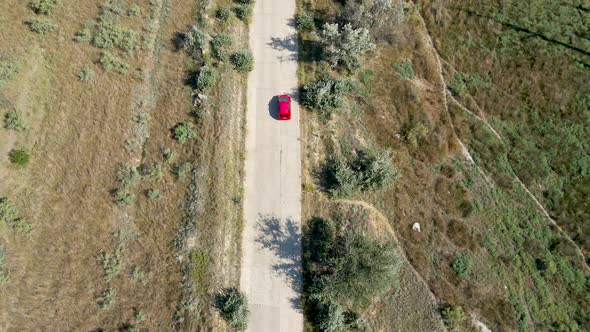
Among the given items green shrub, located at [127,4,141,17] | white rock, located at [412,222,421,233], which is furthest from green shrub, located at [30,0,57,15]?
white rock, located at [412,222,421,233]

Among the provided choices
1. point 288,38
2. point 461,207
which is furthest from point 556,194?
point 288,38

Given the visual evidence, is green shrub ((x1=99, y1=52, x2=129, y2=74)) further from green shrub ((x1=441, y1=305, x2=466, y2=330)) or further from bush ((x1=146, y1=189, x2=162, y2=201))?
green shrub ((x1=441, y1=305, x2=466, y2=330))

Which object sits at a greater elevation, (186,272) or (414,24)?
(414,24)

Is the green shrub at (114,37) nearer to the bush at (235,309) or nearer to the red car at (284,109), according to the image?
the red car at (284,109)

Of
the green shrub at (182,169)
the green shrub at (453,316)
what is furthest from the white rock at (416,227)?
the green shrub at (182,169)

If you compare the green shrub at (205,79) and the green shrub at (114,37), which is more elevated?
the green shrub at (114,37)

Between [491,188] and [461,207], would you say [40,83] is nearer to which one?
[461,207]
